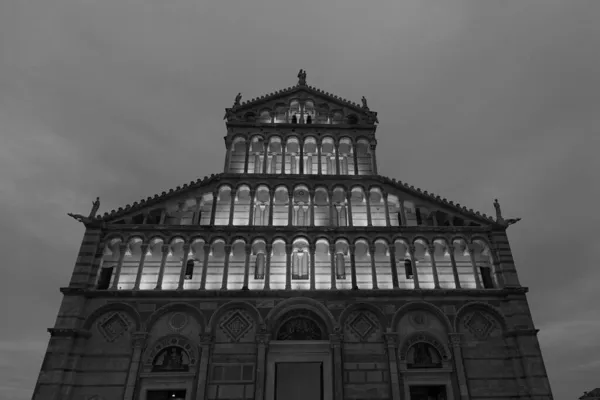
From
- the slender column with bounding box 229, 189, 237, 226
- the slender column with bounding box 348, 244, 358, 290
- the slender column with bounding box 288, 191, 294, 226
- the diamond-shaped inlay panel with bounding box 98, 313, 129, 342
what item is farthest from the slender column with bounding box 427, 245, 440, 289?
the diamond-shaped inlay panel with bounding box 98, 313, 129, 342

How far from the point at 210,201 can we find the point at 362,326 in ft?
36.2

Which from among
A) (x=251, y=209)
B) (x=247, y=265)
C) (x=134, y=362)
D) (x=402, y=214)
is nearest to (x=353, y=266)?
(x=402, y=214)

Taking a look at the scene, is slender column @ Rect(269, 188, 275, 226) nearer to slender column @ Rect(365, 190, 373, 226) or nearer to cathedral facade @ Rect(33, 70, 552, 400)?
cathedral facade @ Rect(33, 70, 552, 400)

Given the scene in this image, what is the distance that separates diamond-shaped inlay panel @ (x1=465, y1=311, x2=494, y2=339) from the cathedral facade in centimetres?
6

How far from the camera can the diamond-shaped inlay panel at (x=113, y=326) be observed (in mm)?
20047

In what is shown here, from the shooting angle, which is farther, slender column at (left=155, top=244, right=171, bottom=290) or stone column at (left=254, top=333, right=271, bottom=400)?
slender column at (left=155, top=244, right=171, bottom=290)

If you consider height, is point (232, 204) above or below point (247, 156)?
below

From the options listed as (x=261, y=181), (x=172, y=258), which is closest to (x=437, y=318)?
(x=261, y=181)

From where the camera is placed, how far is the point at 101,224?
2261 centimetres

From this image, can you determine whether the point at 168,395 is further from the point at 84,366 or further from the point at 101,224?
the point at 101,224

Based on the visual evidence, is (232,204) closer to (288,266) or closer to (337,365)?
(288,266)

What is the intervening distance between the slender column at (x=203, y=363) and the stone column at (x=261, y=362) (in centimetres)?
227

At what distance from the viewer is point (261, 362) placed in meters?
19.4

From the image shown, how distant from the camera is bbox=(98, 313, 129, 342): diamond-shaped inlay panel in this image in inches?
789
